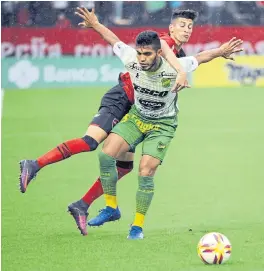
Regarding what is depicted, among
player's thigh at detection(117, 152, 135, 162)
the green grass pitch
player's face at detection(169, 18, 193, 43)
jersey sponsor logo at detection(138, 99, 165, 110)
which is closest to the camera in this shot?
the green grass pitch

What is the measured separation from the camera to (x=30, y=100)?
2509 cm

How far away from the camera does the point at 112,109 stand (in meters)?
10.9

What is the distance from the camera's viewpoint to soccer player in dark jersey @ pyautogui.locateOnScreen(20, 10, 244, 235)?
10.3m

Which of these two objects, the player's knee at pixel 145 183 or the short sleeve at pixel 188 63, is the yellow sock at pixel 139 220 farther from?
the short sleeve at pixel 188 63

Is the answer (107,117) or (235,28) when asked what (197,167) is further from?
(235,28)

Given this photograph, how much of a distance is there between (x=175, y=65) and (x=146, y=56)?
30cm

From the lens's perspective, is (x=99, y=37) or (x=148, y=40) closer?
(x=148, y=40)

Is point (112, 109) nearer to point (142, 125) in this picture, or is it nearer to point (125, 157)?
point (142, 125)

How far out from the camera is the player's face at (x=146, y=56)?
9820 millimetres

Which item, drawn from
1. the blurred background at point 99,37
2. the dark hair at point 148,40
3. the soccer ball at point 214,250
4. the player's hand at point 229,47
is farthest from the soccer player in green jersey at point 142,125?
the blurred background at point 99,37

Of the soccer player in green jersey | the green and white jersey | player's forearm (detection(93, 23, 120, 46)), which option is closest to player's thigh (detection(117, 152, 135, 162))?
the soccer player in green jersey

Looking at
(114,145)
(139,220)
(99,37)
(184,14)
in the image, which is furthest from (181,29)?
(99,37)

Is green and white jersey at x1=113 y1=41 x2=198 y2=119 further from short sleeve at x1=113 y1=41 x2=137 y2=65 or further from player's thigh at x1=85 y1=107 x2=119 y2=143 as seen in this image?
player's thigh at x1=85 y1=107 x2=119 y2=143

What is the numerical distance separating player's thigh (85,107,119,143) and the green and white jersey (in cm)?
35
